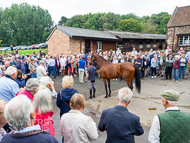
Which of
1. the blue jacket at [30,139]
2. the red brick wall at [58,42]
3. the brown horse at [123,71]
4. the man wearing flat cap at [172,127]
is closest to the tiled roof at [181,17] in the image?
the red brick wall at [58,42]

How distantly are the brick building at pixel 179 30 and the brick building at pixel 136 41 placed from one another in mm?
5368

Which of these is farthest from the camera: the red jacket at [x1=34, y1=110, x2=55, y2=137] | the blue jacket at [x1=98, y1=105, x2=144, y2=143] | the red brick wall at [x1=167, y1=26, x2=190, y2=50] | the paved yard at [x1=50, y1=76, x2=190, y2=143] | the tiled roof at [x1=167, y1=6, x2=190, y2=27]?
the tiled roof at [x1=167, y1=6, x2=190, y2=27]

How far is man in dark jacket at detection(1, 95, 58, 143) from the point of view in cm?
134

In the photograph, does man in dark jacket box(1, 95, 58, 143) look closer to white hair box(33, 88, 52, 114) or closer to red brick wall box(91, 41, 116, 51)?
white hair box(33, 88, 52, 114)

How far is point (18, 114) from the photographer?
1378 millimetres

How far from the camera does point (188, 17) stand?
21.4 metres

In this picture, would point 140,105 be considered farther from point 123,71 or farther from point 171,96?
point 171,96

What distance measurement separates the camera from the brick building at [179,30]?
2102 cm

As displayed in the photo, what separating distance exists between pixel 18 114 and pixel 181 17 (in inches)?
1072

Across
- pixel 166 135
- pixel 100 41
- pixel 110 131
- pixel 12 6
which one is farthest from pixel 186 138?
pixel 12 6

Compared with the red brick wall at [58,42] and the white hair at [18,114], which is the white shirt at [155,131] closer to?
the white hair at [18,114]

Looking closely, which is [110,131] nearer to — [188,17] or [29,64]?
[29,64]

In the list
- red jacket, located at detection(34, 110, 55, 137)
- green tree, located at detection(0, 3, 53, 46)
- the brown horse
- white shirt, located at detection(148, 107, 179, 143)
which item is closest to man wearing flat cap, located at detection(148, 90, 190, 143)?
white shirt, located at detection(148, 107, 179, 143)

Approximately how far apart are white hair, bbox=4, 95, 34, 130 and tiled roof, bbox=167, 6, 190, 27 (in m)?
25.7
